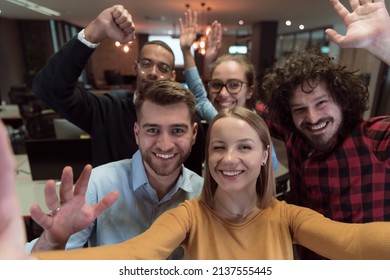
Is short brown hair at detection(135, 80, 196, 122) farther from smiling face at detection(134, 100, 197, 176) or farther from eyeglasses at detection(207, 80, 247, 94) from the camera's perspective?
eyeglasses at detection(207, 80, 247, 94)

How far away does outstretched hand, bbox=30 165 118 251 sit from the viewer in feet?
1.60

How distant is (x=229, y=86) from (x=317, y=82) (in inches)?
13.4

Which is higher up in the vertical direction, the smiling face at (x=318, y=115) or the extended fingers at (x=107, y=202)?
the smiling face at (x=318, y=115)

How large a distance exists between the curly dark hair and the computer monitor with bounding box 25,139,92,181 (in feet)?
2.37

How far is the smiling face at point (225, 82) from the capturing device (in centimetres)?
93

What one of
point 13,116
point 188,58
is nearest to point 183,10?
point 188,58

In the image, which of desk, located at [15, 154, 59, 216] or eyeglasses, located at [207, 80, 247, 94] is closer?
desk, located at [15, 154, 59, 216]

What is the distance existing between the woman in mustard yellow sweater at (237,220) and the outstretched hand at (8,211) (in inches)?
6.8

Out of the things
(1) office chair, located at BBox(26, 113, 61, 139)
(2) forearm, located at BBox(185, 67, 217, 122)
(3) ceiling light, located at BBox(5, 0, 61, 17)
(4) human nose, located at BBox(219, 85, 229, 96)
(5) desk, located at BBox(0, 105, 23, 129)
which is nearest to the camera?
(3) ceiling light, located at BBox(5, 0, 61, 17)

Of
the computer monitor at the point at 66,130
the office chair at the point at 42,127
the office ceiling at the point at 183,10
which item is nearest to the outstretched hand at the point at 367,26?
the office ceiling at the point at 183,10

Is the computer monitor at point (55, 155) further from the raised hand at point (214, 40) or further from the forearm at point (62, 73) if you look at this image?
the raised hand at point (214, 40)

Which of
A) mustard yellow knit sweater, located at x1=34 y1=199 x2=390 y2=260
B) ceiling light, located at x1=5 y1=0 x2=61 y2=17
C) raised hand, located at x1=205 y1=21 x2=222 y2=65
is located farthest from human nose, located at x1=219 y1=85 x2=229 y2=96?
ceiling light, located at x1=5 y1=0 x2=61 y2=17

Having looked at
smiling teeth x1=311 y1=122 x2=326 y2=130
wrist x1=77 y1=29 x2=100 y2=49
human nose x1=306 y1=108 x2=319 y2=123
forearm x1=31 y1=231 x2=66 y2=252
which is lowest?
forearm x1=31 y1=231 x2=66 y2=252

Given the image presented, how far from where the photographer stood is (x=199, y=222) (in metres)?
0.60
